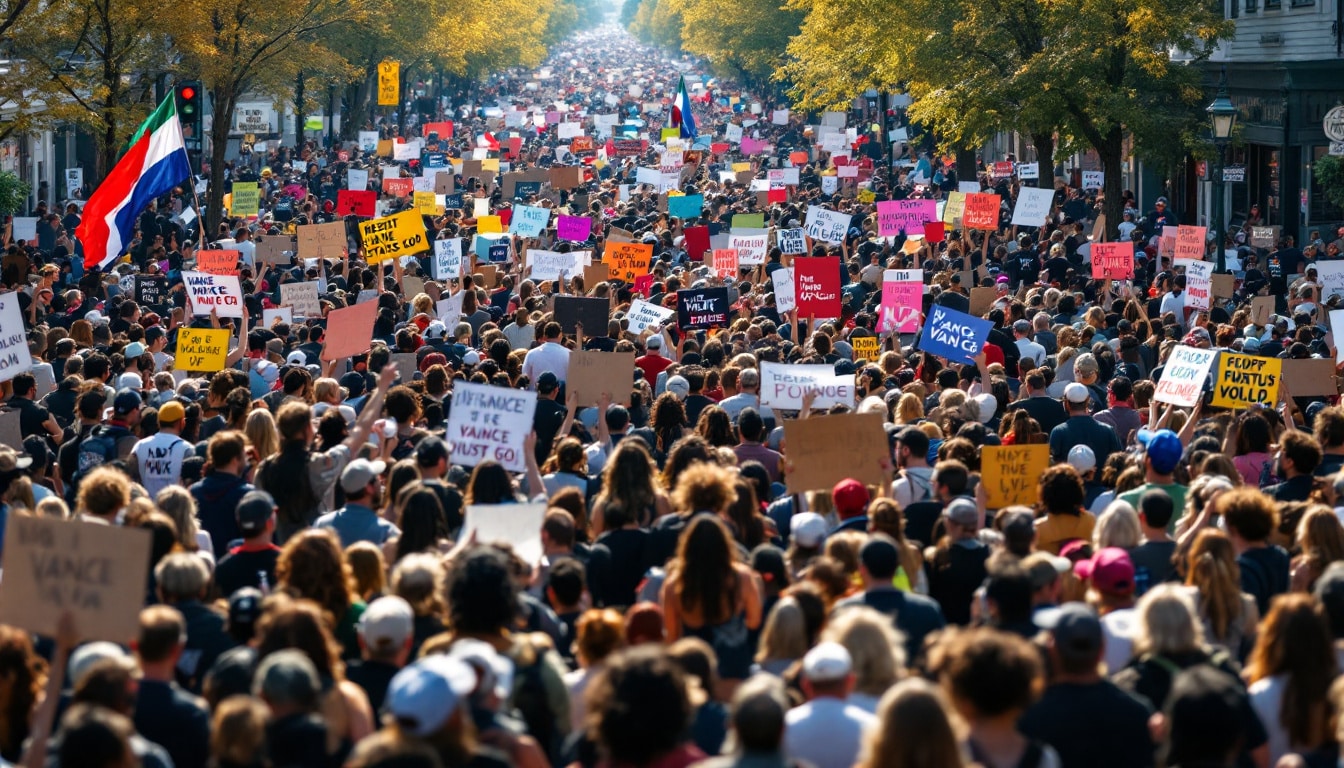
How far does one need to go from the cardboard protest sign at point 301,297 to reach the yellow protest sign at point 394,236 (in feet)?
→ 7.07

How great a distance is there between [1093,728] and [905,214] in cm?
2141

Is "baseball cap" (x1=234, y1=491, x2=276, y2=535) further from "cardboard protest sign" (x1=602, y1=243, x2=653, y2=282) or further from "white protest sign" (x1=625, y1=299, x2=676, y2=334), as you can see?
"cardboard protest sign" (x1=602, y1=243, x2=653, y2=282)

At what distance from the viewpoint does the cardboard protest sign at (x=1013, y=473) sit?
416 inches

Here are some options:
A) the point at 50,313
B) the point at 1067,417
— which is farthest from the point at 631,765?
the point at 50,313

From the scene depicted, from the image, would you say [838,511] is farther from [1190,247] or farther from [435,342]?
[1190,247]

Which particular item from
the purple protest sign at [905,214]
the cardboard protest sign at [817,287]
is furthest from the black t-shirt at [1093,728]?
the purple protest sign at [905,214]

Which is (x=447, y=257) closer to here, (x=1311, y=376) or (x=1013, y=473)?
(x=1311, y=376)

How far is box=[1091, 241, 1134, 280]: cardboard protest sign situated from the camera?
21.5 metres

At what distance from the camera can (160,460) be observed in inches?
453

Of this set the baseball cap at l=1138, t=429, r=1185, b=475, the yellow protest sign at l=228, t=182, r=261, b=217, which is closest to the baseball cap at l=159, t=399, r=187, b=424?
the baseball cap at l=1138, t=429, r=1185, b=475

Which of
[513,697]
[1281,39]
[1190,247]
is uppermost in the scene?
[1281,39]

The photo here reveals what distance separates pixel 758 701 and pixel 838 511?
13.9 feet

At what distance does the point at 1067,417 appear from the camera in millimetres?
13492

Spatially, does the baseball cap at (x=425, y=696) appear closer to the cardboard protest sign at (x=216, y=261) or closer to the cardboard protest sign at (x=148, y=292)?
the cardboard protest sign at (x=216, y=261)
